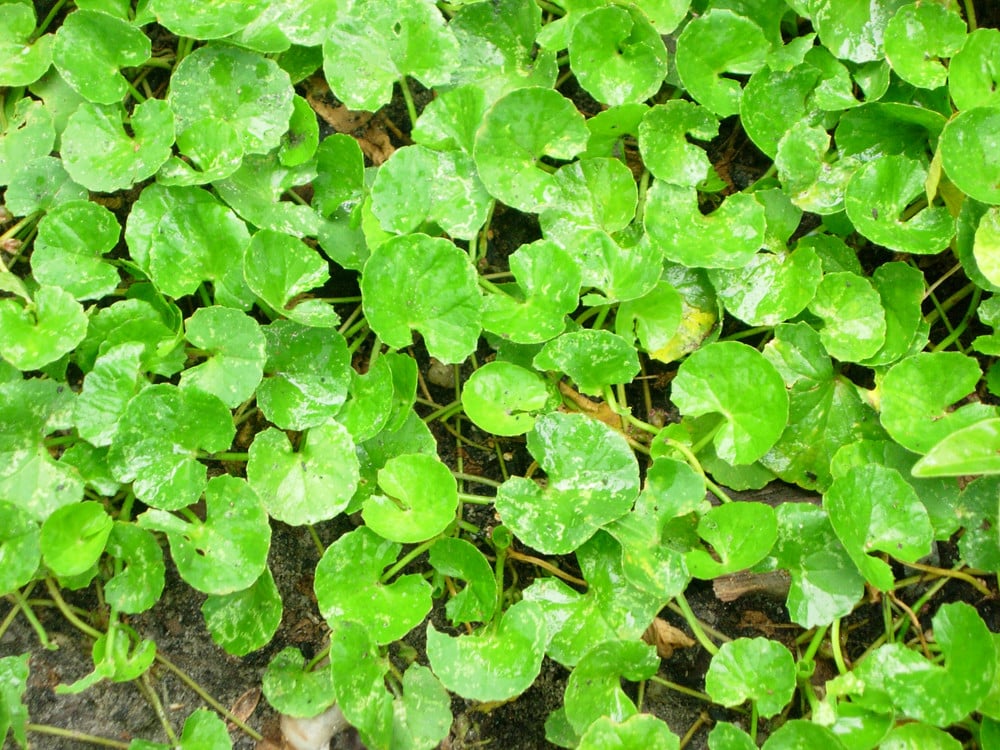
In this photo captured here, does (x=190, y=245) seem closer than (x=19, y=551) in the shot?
No

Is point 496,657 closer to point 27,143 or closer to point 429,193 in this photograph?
point 429,193

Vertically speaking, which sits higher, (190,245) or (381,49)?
(381,49)

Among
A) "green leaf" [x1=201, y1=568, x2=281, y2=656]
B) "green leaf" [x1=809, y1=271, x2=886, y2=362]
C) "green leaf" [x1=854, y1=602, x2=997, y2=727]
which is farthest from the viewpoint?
"green leaf" [x1=809, y1=271, x2=886, y2=362]

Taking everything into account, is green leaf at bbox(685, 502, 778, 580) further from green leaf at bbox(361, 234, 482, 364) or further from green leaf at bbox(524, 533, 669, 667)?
green leaf at bbox(361, 234, 482, 364)

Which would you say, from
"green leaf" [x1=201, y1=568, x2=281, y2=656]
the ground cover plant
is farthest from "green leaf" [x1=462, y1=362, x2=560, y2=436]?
"green leaf" [x1=201, y1=568, x2=281, y2=656]

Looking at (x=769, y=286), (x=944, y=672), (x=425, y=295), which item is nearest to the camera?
(x=944, y=672)

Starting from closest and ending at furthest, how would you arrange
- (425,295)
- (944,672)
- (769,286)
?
(944,672) → (425,295) → (769,286)

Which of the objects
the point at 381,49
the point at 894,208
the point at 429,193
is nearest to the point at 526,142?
the point at 429,193

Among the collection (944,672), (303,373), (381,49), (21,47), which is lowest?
(944,672)
